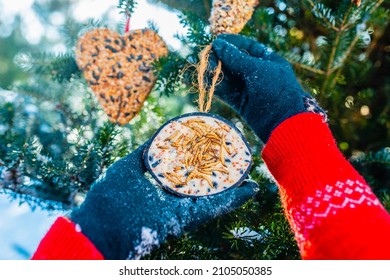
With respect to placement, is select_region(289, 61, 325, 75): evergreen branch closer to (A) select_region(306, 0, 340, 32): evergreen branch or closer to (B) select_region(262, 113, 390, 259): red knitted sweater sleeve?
(A) select_region(306, 0, 340, 32): evergreen branch

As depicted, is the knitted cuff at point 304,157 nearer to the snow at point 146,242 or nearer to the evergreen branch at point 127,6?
the snow at point 146,242

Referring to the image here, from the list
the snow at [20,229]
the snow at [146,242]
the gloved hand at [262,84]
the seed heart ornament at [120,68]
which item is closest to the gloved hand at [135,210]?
the snow at [146,242]

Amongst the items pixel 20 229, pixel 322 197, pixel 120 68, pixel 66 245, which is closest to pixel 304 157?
pixel 322 197

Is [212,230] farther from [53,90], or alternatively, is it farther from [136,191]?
[53,90]

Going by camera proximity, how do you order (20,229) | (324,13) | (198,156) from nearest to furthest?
1. (198,156)
2. (324,13)
3. (20,229)

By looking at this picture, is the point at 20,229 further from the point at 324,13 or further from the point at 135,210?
the point at 324,13

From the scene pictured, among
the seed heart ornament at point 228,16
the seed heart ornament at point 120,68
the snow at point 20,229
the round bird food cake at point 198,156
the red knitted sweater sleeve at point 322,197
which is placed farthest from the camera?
the snow at point 20,229
